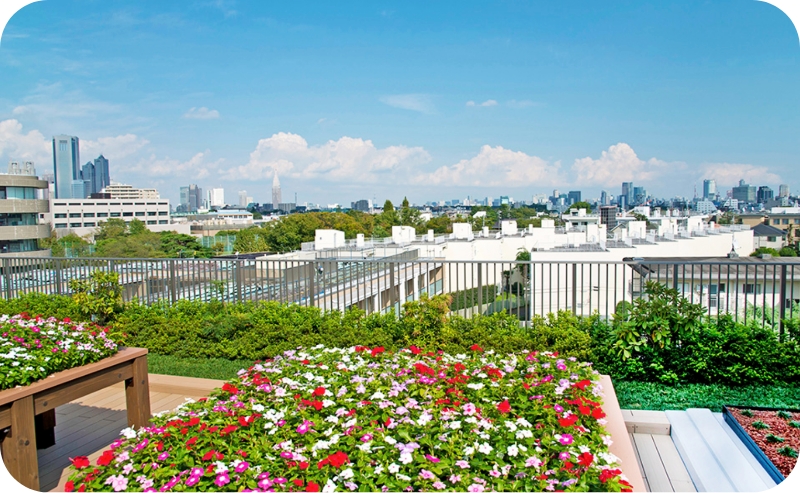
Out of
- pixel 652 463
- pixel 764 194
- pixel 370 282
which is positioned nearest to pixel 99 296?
pixel 370 282

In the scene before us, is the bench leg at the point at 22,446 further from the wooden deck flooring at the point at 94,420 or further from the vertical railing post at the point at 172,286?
the vertical railing post at the point at 172,286

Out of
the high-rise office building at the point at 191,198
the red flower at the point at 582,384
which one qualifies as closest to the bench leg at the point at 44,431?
the red flower at the point at 582,384

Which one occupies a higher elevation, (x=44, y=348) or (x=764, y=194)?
(x=764, y=194)

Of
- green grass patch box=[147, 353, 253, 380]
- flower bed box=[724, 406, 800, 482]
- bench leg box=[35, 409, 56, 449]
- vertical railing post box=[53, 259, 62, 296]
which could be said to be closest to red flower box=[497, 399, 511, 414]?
flower bed box=[724, 406, 800, 482]

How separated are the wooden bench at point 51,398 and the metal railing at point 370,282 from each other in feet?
7.86

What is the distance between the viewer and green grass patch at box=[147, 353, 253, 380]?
461 cm

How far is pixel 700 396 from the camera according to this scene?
382 cm

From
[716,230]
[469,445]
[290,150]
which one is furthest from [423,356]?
[290,150]

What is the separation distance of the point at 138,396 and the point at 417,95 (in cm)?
6025

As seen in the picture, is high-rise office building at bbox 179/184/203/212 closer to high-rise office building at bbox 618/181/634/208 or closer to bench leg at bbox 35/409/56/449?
high-rise office building at bbox 618/181/634/208

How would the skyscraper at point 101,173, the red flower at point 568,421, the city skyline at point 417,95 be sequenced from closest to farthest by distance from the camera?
the red flower at point 568,421
the city skyline at point 417,95
the skyscraper at point 101,173

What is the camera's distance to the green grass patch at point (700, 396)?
3686 millimetres

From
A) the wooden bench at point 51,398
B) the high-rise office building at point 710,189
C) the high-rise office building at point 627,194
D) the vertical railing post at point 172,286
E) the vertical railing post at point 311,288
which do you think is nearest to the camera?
the wooden bench at point 51,398

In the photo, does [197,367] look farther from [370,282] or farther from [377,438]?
[377,438]
